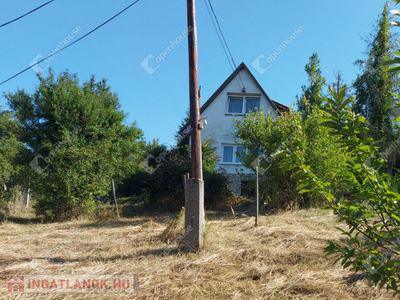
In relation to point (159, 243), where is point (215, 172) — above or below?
above

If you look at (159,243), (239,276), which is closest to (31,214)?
(159,243)

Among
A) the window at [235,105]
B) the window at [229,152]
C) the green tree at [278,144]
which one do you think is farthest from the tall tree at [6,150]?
the green tree at [278,144]

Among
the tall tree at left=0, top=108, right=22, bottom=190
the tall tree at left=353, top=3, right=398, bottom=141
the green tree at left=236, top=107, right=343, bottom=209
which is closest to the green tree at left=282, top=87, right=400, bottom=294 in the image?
the green tree at left=236, top=107, right=343, bottom=209

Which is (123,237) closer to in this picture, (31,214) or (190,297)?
(190,297)

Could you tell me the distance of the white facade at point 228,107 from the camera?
1752 centimetres

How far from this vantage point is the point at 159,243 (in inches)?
256

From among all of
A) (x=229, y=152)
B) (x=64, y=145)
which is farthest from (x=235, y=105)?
(x=64, y=145)

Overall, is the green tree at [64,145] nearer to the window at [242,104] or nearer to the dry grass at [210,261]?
the dry grass at [210,261]

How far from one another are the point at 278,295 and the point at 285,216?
582 centimetres

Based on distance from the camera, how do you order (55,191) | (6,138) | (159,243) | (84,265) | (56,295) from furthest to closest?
(6,138) < (55,191) < (159,243) < (84,265) < (56,295)

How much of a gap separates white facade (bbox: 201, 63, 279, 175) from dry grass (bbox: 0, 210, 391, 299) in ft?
31.2

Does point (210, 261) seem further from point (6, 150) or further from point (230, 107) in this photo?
point (6, 150)
